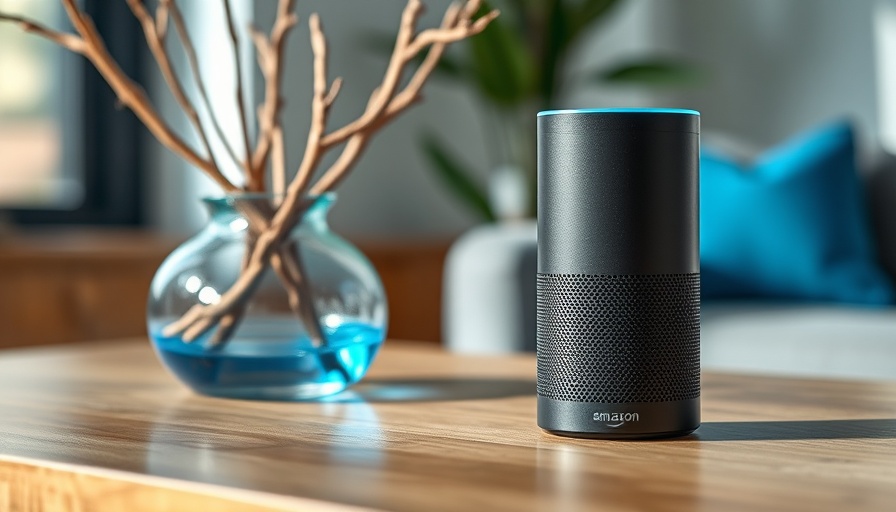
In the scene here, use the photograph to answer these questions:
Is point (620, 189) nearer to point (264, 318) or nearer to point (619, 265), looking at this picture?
point (619, 265)

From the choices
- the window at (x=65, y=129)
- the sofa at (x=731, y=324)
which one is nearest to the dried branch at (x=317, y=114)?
the sofa at (x=731, y=324)

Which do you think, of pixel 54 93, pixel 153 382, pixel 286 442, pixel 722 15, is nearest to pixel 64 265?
pixel 54 93

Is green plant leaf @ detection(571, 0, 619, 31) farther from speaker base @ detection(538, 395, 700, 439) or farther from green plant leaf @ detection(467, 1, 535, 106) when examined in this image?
speaker base @ detection(538, 395, 700, 439)

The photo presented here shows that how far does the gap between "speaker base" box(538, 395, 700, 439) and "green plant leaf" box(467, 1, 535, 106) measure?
234 cm

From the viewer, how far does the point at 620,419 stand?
0.71 meters

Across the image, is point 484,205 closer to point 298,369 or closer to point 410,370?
point 410,370

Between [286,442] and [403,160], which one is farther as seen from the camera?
[403,160]

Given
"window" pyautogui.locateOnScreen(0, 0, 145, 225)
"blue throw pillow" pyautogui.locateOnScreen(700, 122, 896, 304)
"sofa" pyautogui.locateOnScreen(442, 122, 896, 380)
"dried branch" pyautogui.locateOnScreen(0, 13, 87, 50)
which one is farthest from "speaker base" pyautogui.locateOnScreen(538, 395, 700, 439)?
"window" pyautogui.locateOnScreen(0, 0, 145, 225)

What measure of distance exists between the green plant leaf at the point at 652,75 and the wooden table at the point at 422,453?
7.28ft

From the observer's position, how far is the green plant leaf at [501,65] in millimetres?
3025

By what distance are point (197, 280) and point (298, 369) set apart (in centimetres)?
11

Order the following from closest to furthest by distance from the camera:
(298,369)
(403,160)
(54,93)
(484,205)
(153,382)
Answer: (298,369), (153,382), (54,93), (484,205), (403,160)

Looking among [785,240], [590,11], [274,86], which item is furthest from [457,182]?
[274,86]

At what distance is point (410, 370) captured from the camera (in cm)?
113
